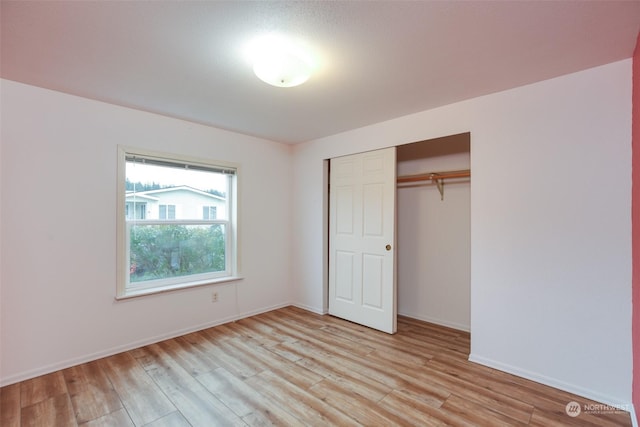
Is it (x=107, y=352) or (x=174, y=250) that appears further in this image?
(x=174, y=250)

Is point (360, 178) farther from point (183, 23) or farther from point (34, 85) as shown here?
point (34, 85)

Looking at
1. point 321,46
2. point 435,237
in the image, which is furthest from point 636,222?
point 321,46

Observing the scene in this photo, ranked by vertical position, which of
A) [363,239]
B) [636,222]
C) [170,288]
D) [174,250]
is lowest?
[170,288]

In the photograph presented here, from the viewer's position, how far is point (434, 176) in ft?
11.2

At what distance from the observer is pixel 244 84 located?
2.33 metres

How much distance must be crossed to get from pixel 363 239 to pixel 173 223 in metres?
2.15

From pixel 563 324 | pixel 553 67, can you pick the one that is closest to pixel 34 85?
pixel 553 67

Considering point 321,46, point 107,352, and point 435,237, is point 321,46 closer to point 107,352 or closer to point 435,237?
point 435,237

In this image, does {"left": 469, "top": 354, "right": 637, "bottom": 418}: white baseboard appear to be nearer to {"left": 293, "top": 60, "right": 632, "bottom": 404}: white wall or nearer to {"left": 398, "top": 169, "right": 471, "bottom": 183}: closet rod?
{"left": 293, "top": 60, "right": 632, "bottom": 404}: white wall

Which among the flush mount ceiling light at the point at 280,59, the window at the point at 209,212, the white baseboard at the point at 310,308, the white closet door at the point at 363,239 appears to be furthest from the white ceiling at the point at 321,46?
the white baseboard at the point at 310,308

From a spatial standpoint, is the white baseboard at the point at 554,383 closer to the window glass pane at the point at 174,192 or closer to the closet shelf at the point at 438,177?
the closet shelf at the point at 438,177

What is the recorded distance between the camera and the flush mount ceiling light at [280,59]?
177 cm

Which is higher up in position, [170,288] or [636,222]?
[636,222]

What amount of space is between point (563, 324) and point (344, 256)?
85.7 inches
